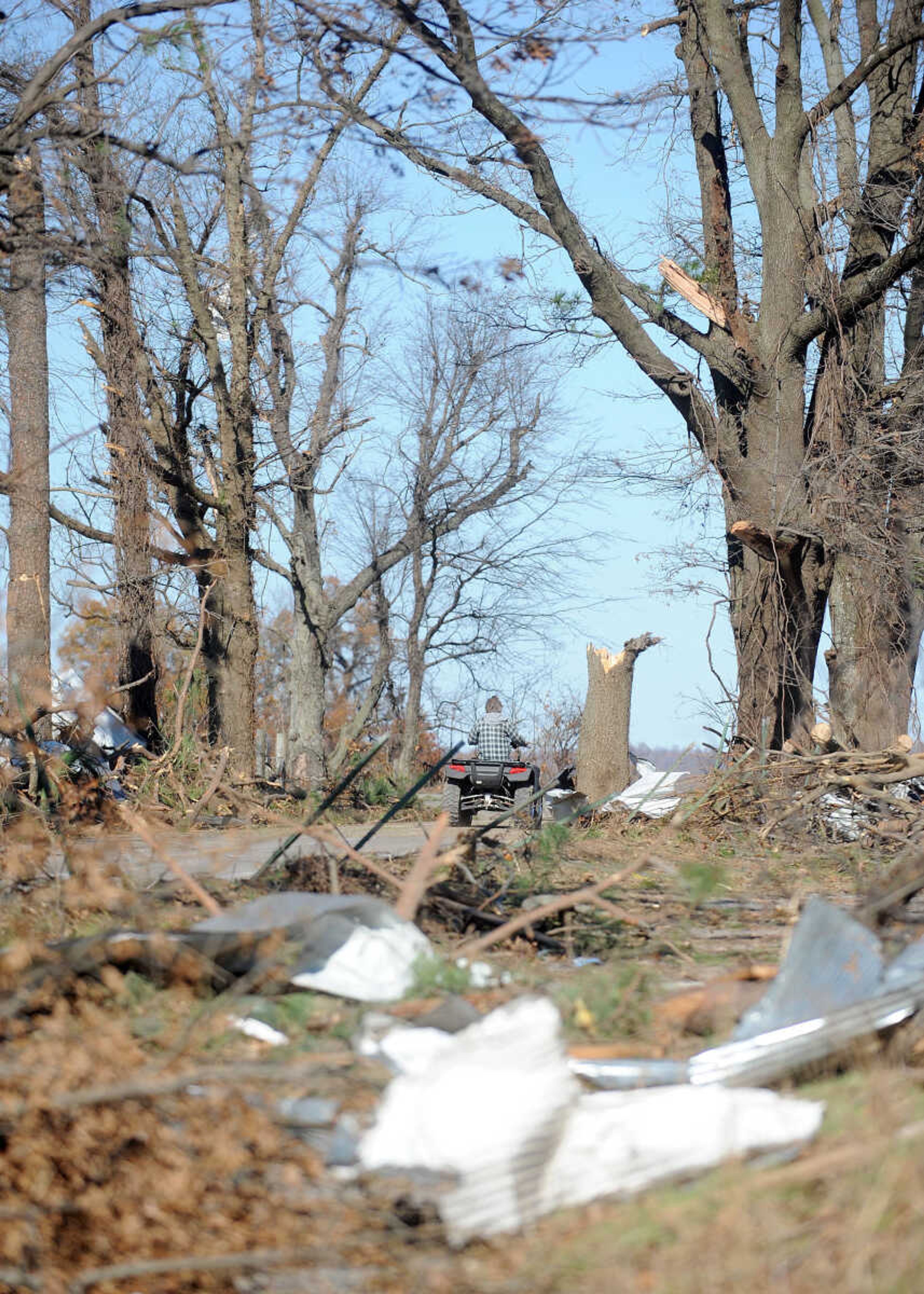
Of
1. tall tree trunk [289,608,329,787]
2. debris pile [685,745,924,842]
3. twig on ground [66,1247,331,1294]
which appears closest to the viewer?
twig on ground [66,1247,331,1294]

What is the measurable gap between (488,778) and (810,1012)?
35.8 ft

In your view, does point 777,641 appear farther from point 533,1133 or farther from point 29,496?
point 533,1133

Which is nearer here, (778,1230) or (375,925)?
(778,1230)

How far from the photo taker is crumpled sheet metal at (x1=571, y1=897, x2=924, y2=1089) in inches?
123

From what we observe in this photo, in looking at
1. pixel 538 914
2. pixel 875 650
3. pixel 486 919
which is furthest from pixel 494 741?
pixel 538 914

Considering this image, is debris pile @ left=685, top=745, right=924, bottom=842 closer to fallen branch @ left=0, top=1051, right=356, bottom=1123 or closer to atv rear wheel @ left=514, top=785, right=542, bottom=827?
atv rear wheel @ left=514, top=785, right=542, bottom=827

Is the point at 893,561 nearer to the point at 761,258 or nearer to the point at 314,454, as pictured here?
the point at 761,258

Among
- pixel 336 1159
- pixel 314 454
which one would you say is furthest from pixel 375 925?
pixel 314 454

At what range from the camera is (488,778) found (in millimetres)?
14266

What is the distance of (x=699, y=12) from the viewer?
46.1 ft

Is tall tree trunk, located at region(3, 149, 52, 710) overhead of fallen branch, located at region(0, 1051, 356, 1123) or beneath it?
overhead

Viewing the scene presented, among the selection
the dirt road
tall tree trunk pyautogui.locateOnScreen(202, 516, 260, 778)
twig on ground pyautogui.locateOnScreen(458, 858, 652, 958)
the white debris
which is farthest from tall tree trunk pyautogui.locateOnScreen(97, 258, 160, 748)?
the white debris

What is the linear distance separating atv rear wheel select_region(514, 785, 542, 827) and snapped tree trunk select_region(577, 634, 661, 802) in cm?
68

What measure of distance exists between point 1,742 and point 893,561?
29.9 feet
